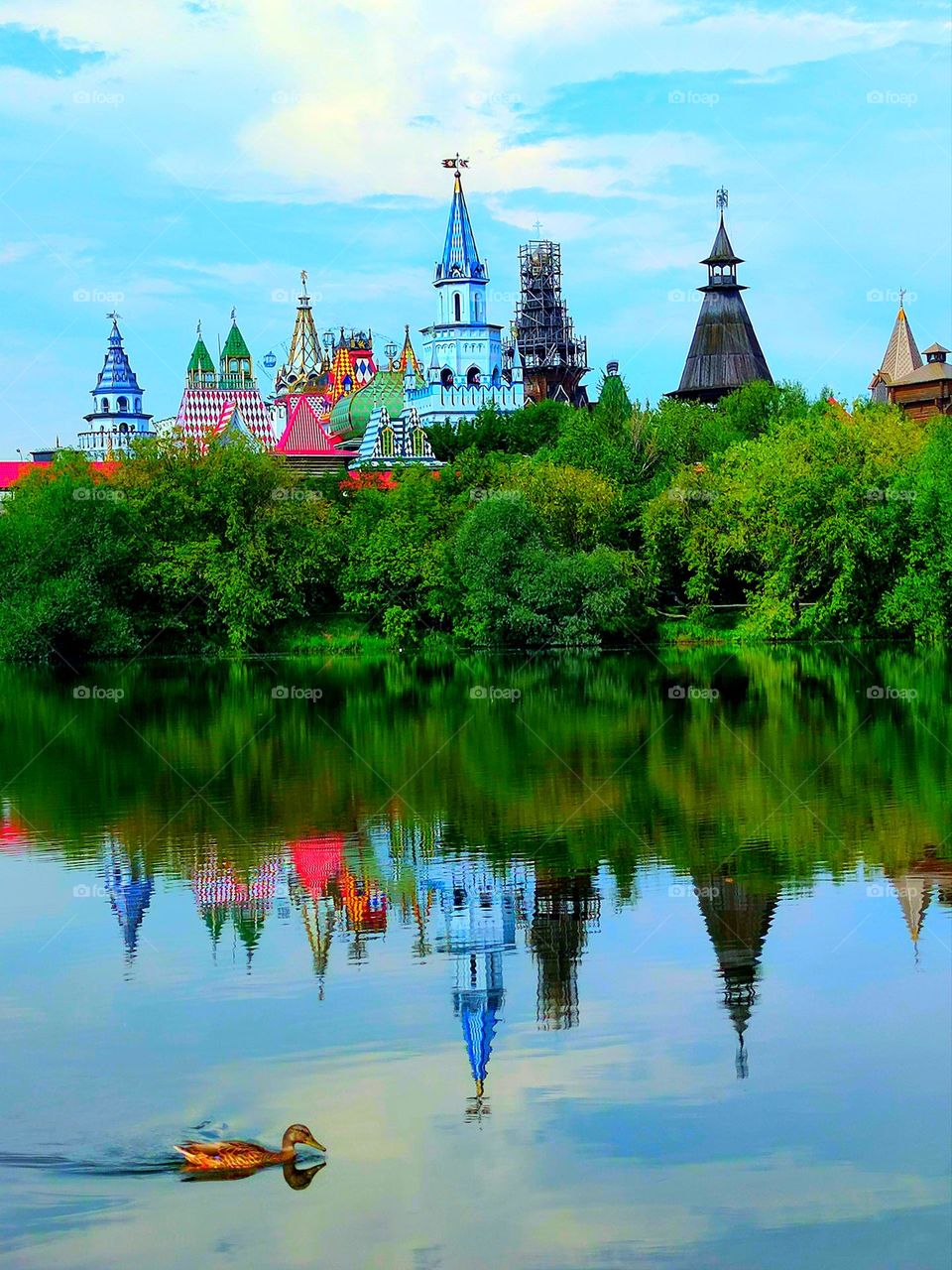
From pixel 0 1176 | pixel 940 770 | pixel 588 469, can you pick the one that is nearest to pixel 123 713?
pixel 940 770

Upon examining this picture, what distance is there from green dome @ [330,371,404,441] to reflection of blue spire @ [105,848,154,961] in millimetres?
75177

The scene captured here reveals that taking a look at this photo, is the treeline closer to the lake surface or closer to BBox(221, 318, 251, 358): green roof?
the lake surface

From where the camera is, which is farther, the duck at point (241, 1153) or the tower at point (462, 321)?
the tower at point (462, 321)

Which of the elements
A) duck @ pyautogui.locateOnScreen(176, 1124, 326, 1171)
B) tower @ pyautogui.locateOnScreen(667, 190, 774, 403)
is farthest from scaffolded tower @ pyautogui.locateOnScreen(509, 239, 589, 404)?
duck @ pyautogui.locateOnScreen(176, 1124, 326, 1171)

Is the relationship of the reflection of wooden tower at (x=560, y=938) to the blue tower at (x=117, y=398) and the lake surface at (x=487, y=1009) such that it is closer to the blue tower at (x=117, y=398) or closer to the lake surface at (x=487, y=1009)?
the lake surface at (x=487, y=1009)

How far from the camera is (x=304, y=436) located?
90250 mm

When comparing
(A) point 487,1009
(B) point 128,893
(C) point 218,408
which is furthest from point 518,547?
(C) point 218,408

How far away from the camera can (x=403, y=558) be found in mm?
60062

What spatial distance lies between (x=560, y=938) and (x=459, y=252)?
275 feet

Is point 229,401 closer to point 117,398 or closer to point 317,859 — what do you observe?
point 117,398

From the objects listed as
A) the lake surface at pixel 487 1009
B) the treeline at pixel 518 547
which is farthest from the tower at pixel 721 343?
the lake surface at pixel 487 1009

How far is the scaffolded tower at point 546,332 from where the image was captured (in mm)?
113000

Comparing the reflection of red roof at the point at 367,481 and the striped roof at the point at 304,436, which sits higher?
the striped roof at the point at 304,436

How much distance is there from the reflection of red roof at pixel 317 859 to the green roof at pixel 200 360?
104m
